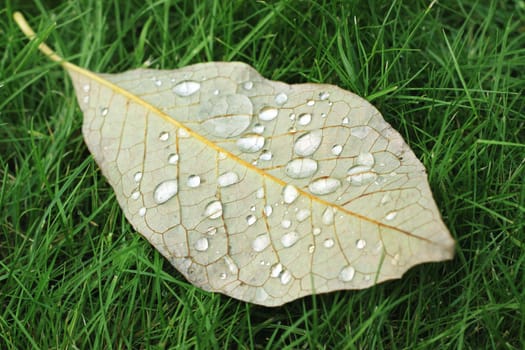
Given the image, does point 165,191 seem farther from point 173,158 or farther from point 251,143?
point 251,143

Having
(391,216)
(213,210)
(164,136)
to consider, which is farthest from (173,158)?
(391,216)

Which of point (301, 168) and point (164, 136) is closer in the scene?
point (301, 168)

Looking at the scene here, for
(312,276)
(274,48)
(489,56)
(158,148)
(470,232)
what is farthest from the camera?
(274,48)

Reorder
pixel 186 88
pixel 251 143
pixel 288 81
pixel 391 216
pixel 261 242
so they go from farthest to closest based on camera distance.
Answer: pixel 288 81
pixel 186 88
pixel 251 143
pixel 261 242
pixel 391 216

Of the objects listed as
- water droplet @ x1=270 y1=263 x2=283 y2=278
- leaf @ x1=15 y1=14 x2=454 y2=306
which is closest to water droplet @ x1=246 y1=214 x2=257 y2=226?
leaf @ x1=15 y1=14 x2=454 y2=306

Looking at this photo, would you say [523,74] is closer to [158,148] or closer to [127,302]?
[158,148]

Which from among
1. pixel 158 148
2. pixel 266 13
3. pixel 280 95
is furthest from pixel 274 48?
pixel 158 148
